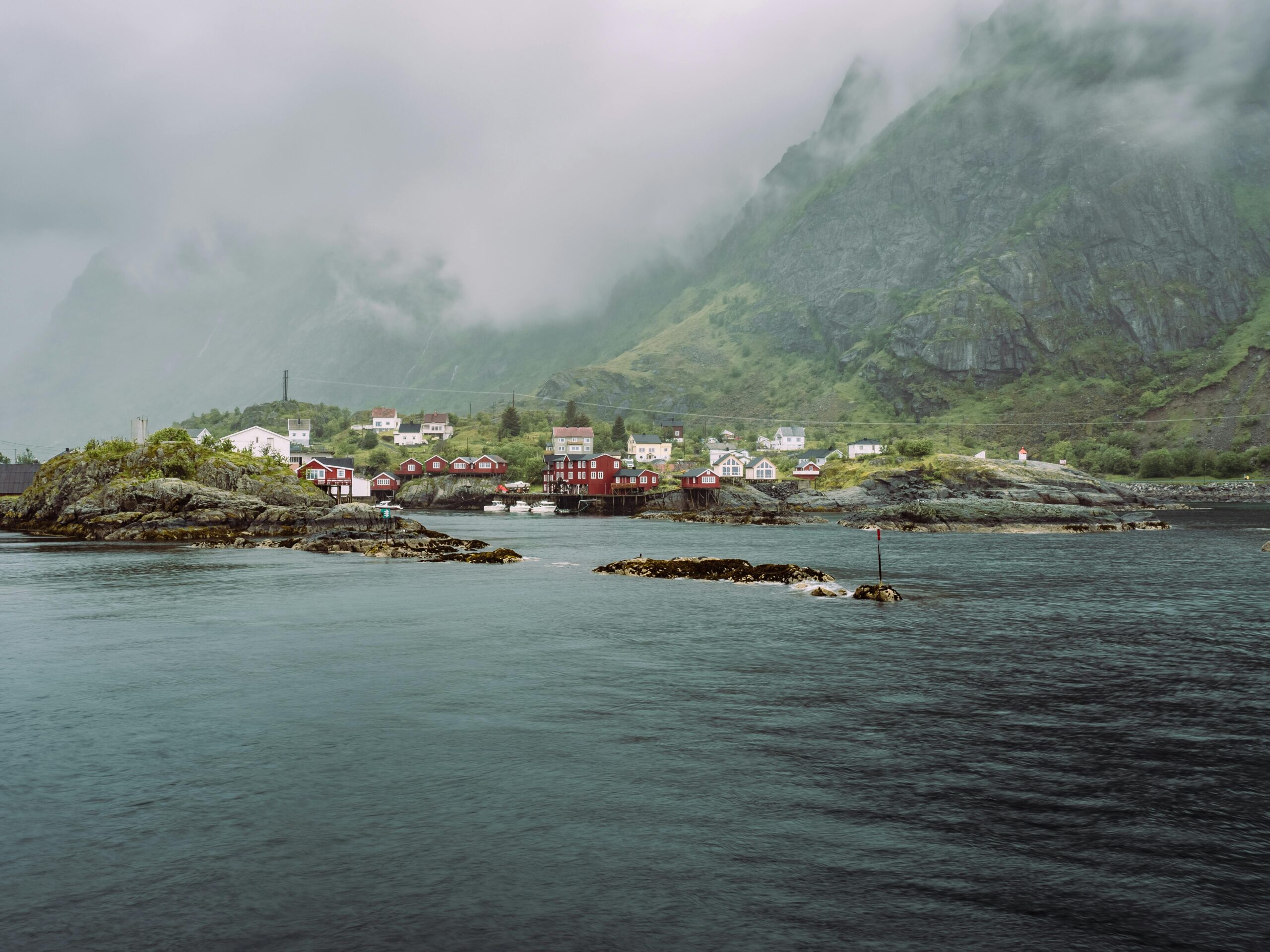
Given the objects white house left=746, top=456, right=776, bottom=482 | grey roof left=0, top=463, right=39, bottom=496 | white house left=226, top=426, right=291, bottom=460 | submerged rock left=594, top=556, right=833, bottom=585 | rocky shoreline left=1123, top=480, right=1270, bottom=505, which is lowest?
submerged rock left=594, top=556, right=833, bottom=585

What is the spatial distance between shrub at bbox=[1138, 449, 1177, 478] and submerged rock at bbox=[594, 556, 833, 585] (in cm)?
16780

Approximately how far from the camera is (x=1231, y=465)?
177750mm

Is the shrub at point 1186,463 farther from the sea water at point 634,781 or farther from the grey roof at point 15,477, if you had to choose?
the grey roof at point 15,477

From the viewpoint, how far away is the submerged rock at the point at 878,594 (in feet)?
128

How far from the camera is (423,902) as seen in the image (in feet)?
34.6

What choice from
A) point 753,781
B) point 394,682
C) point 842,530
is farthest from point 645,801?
point 842,530

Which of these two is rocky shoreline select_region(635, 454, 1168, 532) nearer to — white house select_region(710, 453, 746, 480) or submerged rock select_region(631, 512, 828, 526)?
submerged rock select_region(631, 512, 828, 526)

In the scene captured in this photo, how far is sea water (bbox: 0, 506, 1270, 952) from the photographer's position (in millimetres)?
A: 10234

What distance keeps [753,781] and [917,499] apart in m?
113

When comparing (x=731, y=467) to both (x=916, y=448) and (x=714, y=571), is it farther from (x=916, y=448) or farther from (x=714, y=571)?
(x=714, y=571)

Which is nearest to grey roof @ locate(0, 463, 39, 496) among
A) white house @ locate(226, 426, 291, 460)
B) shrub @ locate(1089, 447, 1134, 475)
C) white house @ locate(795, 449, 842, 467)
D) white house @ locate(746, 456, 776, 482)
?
white house @ locate(226, 426, 291, 460)

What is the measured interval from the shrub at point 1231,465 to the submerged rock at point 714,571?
173 m

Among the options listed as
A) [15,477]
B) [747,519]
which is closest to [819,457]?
[747,519]

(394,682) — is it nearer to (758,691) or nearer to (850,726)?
(758,691)
